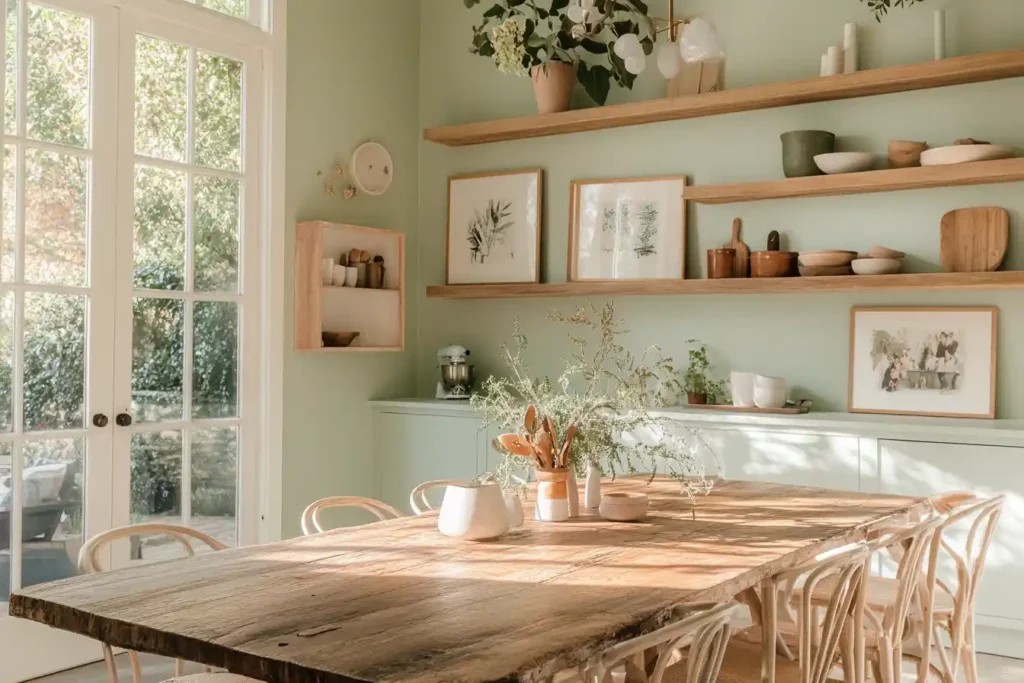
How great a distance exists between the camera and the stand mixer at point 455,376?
5.39 meters

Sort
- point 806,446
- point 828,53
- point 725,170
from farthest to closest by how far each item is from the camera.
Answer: point 725,170 → point 828,53 → point 806,446

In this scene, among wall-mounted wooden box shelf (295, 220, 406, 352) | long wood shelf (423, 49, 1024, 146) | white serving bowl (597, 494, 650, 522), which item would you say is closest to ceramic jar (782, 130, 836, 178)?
long wood shelf (423, 49, 1024, 146)

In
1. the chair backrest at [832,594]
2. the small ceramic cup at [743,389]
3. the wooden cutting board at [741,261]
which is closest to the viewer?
the chair backrest at [832,594]

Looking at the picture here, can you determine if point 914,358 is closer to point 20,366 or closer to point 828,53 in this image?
point 828,53

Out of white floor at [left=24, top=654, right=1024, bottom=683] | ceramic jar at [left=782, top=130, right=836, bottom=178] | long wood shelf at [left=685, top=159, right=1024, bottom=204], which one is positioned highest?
ceramic jar at [left=782, top=130, right=836, bottom=178]

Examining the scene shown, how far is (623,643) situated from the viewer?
1.63 m

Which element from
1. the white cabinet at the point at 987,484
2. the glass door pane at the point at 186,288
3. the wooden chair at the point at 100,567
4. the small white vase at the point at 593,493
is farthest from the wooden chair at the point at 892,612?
the glass door pane at the point at 186,288

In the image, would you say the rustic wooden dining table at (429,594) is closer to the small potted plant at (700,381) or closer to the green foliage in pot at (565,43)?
the small potted plant at (700,381)

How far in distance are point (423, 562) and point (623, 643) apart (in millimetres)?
737

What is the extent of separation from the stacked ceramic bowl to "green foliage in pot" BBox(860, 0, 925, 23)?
100 cm

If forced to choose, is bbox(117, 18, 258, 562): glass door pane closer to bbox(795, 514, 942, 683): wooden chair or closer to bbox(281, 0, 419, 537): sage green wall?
bbox(281, 0, 419, 537): sage green wall

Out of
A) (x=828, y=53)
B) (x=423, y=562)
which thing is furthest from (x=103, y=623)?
(x=828, y=53)

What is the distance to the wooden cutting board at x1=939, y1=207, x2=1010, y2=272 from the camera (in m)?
4.21

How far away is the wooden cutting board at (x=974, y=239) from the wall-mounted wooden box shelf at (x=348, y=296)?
2605 millimetres
